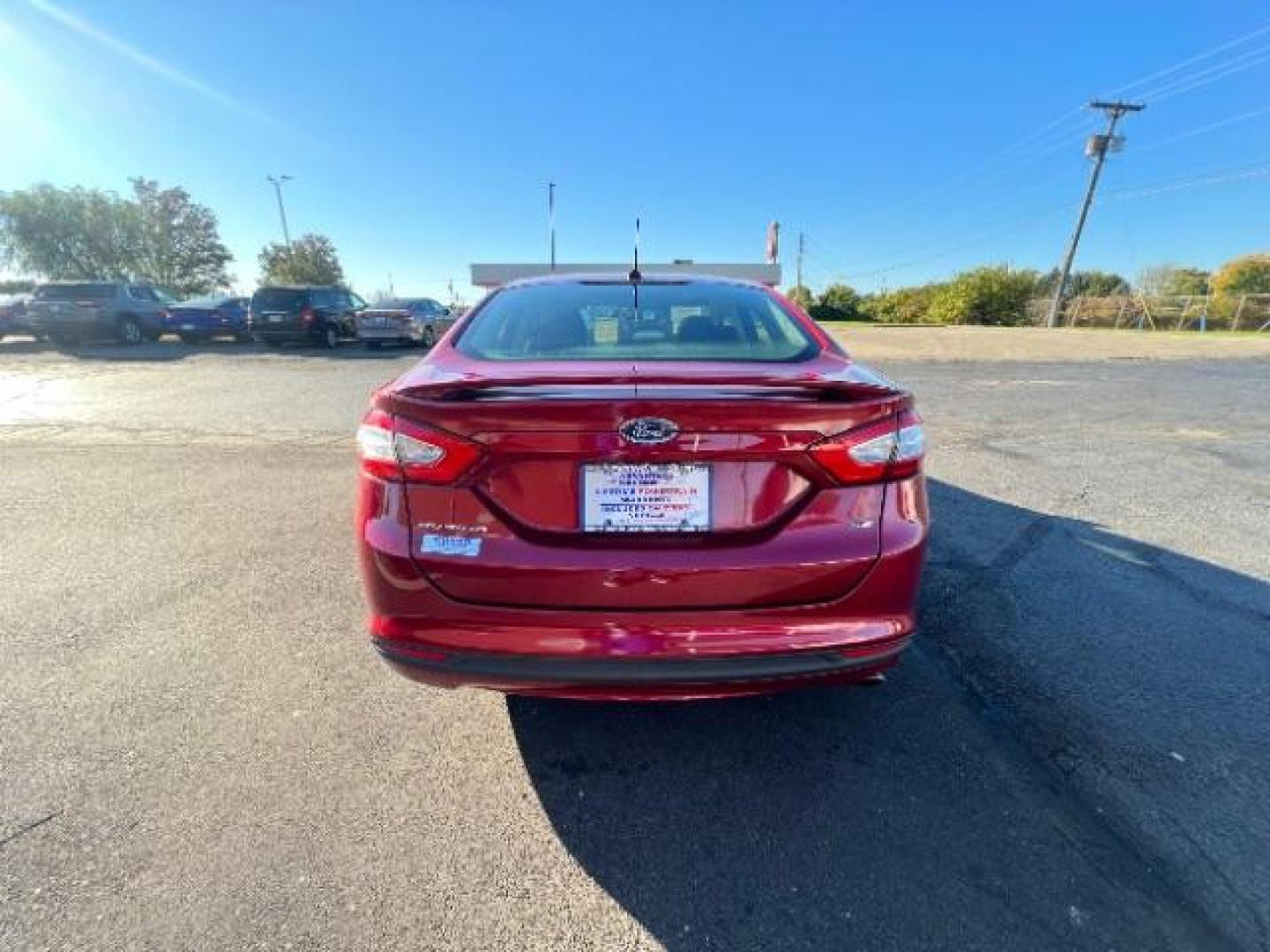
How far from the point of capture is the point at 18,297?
18312mm

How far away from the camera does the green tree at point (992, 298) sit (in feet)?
158

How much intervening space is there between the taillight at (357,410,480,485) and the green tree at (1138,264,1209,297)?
2753 inches

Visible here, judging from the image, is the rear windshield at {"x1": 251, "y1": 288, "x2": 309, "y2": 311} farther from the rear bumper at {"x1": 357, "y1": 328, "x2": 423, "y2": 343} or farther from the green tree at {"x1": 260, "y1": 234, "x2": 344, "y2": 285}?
the green tree at {"x1": 260, "y1": 234, "x2": 344, "y2": 285}

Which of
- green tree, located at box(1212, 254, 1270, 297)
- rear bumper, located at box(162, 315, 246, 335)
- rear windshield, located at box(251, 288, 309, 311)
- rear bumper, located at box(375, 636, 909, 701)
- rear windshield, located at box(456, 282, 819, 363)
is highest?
green tree, located at box(1212, 254, 1270, 297)

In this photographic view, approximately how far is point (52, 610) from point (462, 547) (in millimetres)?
2961

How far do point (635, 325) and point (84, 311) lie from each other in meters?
20.6

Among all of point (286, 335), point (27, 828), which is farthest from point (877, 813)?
point (286, 335)

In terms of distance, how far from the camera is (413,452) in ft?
6.05

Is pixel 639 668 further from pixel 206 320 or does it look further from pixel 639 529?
pixel 206 320

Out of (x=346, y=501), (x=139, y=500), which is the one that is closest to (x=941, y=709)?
(x=346, y=501)

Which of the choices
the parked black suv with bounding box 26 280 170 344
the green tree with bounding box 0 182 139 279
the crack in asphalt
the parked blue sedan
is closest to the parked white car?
the parked blue sedan

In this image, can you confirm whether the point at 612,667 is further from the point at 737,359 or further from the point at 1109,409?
the point at 1109,409

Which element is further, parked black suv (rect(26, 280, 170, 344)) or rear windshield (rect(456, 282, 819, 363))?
parked black suv (rect(26, 280, 170, 344))

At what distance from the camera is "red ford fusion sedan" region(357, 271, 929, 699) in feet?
5.87
